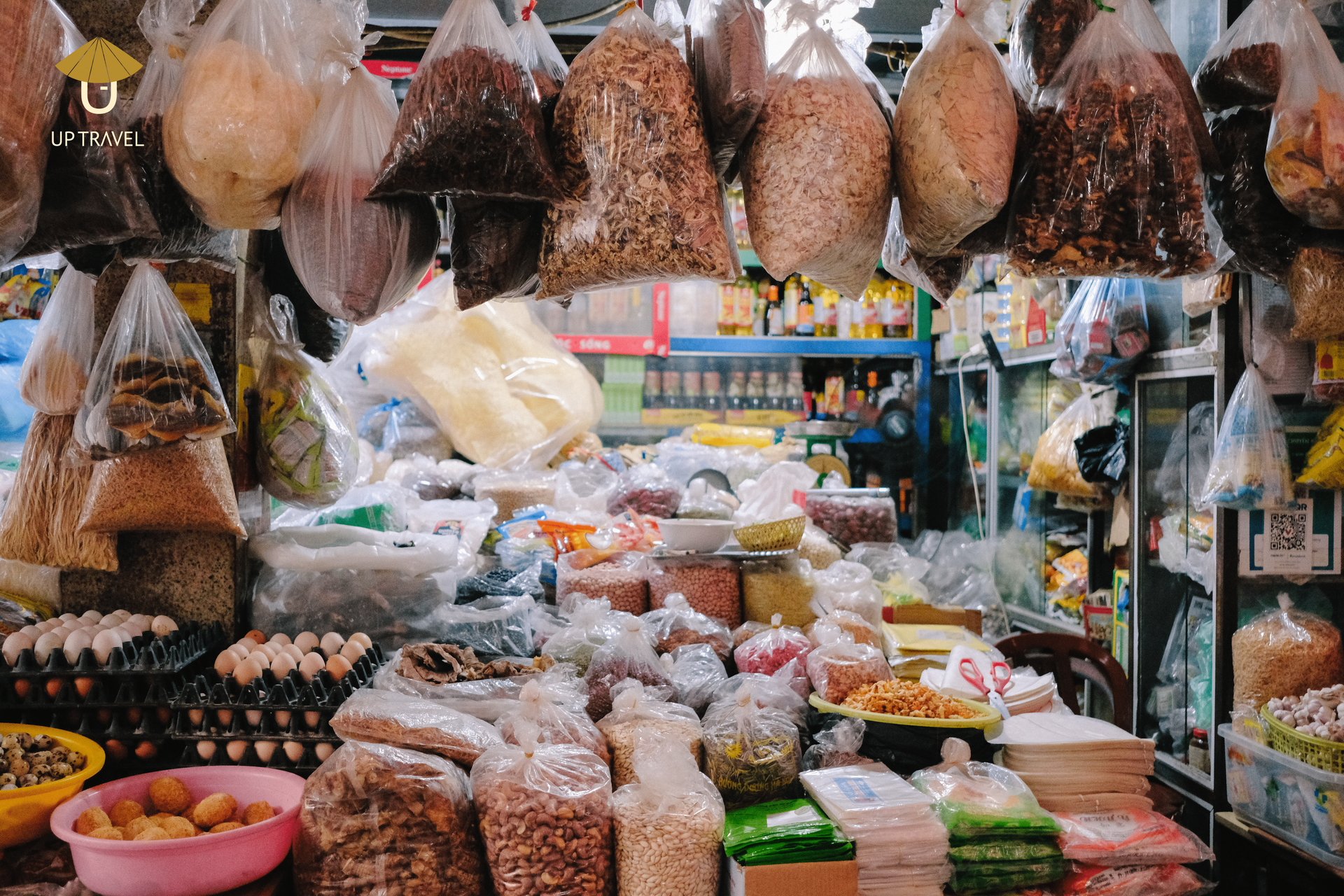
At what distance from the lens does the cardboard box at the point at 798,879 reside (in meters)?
1.37

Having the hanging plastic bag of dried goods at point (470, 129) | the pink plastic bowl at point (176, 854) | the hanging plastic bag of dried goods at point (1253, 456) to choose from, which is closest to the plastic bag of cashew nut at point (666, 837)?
the pink plastic bowl at point (176, 854)

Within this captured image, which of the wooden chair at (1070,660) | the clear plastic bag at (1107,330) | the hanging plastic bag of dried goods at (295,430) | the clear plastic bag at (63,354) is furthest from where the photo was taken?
the clear plastic bag at (1107,330)

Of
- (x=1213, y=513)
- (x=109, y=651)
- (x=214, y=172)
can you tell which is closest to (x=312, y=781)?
(x=109, y=651)

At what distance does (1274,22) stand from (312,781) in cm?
204

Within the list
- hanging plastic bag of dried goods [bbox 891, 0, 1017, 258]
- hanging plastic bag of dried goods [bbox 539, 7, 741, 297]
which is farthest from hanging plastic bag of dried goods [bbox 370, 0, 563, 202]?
hanging plastic bag of dried goods [bbox 891, 0, 1017, 258]

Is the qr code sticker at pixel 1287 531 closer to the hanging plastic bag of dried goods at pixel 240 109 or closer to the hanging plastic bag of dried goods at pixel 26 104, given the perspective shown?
the hanging plastic bag of dried goods at pixel 240 109

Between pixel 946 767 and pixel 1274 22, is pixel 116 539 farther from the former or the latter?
pixel 1274 22

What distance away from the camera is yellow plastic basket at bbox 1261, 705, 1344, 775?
196cm

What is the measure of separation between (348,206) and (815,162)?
2.30 feet

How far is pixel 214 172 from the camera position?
134 cm

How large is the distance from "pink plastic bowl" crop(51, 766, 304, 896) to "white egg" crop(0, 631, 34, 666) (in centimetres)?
37

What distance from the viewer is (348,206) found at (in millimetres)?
1389

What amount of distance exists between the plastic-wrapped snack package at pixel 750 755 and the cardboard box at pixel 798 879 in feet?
0.63

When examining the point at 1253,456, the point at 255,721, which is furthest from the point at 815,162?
the point at 1253,456
